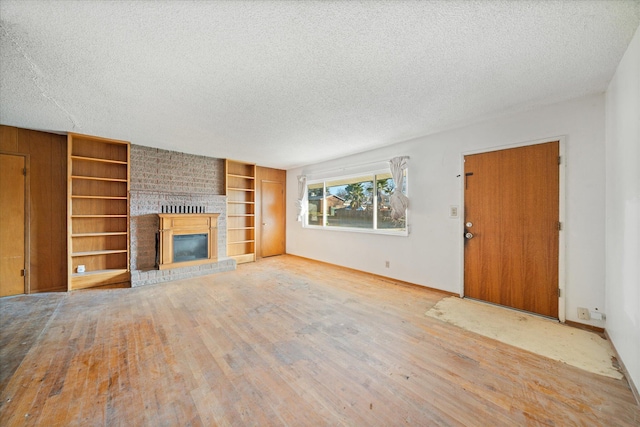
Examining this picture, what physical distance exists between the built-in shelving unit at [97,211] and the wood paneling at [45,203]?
135mm

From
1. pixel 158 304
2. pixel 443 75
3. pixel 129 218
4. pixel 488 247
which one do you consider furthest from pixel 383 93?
pixel 129 218

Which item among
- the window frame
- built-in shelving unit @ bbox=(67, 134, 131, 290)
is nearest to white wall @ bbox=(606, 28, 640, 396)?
the window frame

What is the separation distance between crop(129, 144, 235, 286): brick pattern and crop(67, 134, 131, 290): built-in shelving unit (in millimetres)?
164

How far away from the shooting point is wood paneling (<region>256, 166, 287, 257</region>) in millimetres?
6285

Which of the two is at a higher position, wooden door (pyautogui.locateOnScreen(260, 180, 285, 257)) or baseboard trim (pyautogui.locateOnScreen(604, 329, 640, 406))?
wooden door (pyautogui.locateOnScreen(260, 180, 285, 257))

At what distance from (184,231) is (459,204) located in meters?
4.93

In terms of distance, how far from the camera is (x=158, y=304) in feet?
10.6

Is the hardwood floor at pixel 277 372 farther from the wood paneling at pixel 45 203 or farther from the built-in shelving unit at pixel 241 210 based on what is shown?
the built-in shelving unit at pixel 241 210

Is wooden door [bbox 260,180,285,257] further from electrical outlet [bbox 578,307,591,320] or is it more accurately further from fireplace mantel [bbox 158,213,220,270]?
electrical outlet [bbox 578,307,591,320]

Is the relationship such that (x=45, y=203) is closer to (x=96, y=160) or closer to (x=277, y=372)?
(x=96, y=160)

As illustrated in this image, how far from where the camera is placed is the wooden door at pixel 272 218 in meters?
6.36

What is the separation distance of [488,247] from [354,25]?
124 inches

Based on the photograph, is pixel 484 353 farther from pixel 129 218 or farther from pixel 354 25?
pixel 129 218

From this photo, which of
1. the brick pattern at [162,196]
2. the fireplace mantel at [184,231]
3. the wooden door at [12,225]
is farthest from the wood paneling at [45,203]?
the fireplace mantel at [184,231]
